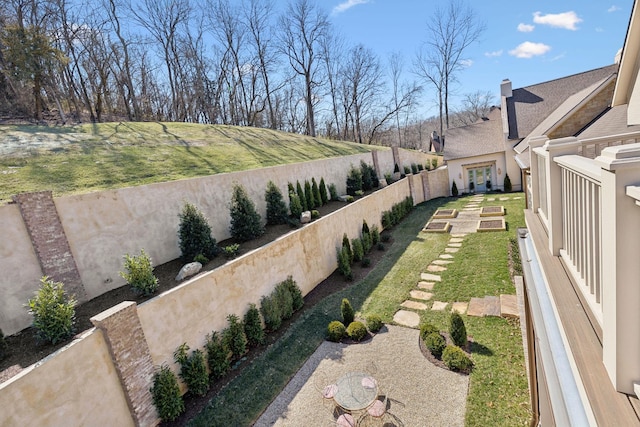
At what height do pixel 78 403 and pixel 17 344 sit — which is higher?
pixel 17 344

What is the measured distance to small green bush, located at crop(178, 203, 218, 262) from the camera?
303 inches

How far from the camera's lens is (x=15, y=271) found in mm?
5512

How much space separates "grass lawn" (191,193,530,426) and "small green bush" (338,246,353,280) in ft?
1.56

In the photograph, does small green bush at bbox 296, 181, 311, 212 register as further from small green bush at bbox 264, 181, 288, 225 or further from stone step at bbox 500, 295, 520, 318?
stone step at bbox 500, 295, 520, 318

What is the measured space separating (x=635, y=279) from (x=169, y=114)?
120ft

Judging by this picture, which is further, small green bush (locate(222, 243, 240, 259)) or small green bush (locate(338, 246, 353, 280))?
small green bush (locate(338, 246, 353, 280))

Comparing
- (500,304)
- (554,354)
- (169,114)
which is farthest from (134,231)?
(169,114)

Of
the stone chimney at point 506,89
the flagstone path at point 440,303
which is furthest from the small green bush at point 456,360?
the stone chimney at point 506,89

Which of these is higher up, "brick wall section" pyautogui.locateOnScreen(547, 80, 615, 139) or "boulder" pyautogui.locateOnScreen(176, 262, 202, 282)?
"brick wall section" pyautogui.locateOnScreen(547, 80, 615, 139)

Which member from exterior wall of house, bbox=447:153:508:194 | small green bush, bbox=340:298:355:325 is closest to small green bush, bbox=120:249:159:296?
small green bush, bbox=340:298:355:325

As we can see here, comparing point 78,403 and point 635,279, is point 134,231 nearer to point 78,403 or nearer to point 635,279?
point 78,403

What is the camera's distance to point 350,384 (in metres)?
5.56

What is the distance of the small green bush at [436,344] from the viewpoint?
6.26 meters

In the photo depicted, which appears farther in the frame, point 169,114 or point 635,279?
point 169,114
